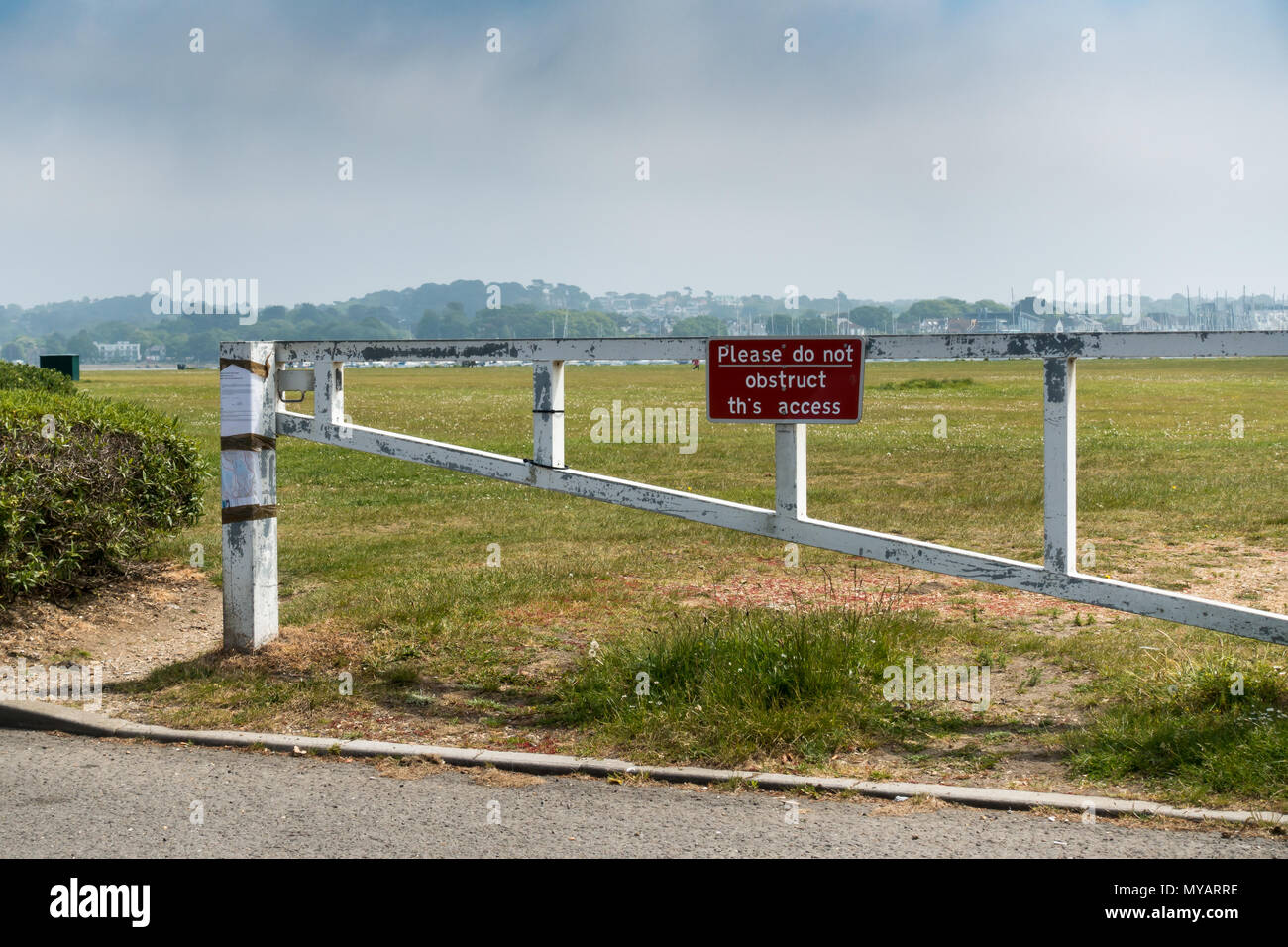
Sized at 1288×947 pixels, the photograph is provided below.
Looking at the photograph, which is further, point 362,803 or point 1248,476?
point 1248,476

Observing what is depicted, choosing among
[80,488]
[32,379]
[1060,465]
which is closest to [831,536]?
[1060,465]

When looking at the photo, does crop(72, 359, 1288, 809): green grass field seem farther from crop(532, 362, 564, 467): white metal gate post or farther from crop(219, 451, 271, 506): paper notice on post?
crop(532, 362, 564, 467): white metal gate post

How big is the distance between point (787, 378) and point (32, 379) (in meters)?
7.32

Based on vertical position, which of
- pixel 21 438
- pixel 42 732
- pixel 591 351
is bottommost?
pixel 42 732

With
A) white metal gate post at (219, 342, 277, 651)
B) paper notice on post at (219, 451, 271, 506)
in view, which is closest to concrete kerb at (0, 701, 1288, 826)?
white metal gate post at (219, 342, 277, 651)

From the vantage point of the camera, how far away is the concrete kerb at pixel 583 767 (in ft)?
15.2

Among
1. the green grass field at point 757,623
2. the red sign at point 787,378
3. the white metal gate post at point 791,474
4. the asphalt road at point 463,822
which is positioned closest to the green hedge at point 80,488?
the green grass field at point 757,623

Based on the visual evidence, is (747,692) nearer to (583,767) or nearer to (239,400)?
(583,767)

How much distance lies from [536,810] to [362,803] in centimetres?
70

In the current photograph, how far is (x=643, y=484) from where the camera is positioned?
689cm

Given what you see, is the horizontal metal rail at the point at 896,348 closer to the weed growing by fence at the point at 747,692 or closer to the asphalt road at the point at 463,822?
the weed growing by fence at the point at 747,692

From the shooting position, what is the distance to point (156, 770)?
537cm
